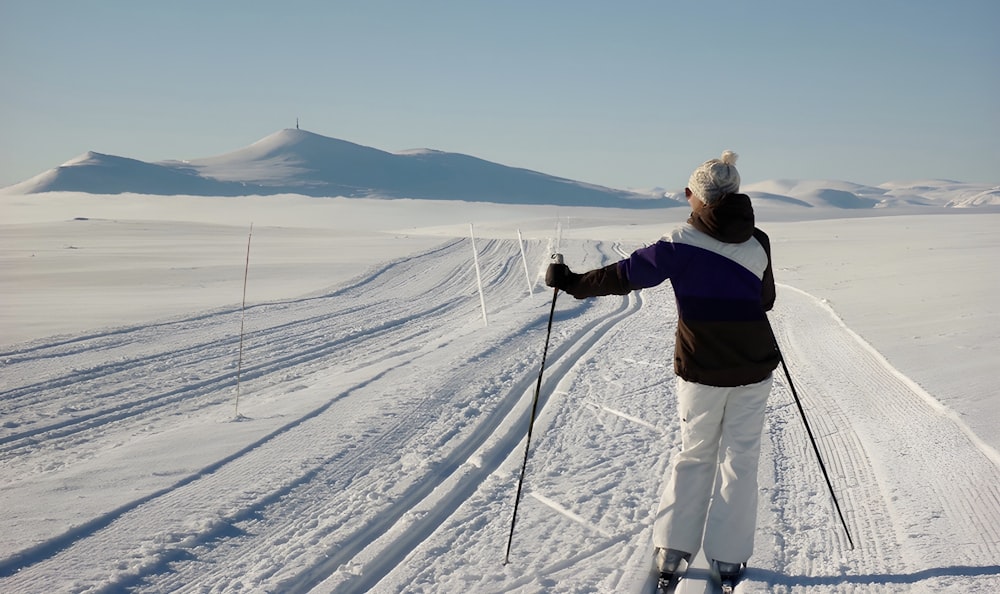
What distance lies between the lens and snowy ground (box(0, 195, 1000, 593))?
3.74 meters

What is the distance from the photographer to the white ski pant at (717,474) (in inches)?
137

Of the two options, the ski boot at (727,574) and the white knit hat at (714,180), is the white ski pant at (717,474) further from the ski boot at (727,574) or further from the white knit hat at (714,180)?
the white knit hat at (714,180)

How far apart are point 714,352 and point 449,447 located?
2583mm

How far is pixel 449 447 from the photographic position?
5551 millimetres

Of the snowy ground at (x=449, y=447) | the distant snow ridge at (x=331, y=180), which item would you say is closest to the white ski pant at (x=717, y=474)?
the snowy ground at (x=449, y=447)

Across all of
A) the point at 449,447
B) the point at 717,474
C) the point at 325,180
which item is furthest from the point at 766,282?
the point at 325,180

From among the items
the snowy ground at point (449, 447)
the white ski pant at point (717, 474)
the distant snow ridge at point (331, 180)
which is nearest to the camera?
the white ski pant at point (717, 474)

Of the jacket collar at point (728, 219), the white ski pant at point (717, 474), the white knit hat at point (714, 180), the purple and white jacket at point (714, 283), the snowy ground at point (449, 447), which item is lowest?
the snowy ground at point (449, 447)

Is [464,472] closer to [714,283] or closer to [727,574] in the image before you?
[727,574]

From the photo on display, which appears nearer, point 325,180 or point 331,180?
point 325,180

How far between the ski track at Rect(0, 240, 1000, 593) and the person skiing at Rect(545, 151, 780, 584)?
259 millimetres

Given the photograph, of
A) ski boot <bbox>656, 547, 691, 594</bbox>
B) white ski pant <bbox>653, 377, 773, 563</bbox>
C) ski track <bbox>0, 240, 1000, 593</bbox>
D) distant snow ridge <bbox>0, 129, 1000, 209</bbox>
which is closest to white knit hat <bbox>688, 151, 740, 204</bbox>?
white ski pant <bbox>653, 377, 773, 563</bbox>

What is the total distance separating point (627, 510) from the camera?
170 inches

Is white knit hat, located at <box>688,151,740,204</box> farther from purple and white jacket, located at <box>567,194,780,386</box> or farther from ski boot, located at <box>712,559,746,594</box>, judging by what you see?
ski boot, located at <box>712,559,746,594</box>
